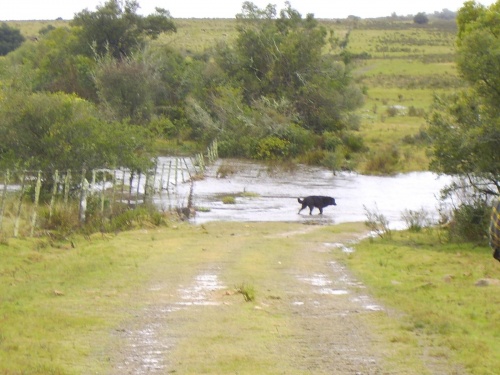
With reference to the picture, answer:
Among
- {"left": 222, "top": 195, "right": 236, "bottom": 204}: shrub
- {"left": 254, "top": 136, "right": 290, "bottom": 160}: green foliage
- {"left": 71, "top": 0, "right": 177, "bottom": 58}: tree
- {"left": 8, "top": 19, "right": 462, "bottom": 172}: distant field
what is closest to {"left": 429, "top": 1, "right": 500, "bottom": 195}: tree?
{"left": 8, "top": 19, "right": 462, "bottom": 172}: distant field

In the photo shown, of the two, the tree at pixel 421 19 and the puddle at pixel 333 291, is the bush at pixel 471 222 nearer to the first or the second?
the puddle at pixel 333 291

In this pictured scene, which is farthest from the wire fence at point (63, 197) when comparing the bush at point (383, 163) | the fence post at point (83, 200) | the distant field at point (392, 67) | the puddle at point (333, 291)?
the bush at point (383, 163)

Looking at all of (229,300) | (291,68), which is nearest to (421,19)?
(291,68)

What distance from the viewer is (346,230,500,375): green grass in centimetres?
873

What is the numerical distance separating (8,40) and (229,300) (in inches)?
3938

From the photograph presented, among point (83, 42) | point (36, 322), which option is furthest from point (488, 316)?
point (83, 42)

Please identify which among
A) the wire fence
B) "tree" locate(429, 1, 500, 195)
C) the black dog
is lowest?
the black dog

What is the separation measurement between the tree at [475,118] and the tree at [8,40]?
90578 millimetres

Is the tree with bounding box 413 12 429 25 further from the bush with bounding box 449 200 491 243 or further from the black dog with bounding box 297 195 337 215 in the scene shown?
the bush with bounding box 449 200 491 243

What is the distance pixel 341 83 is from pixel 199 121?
1008 cm

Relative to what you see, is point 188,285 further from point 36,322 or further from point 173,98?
point 173,98

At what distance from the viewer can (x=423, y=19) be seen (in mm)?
154375

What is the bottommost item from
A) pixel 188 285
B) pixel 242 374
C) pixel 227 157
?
pixel 227 157

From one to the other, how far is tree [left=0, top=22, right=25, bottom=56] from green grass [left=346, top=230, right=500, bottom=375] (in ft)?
296
